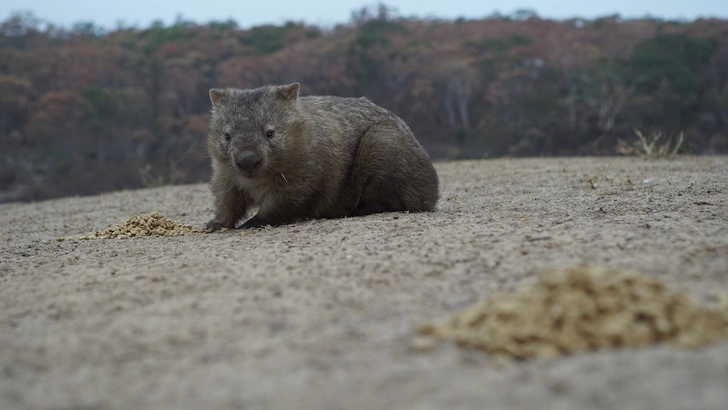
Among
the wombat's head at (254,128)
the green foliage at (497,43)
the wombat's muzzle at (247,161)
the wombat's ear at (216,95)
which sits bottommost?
the wombat's muzzle at (247,161)

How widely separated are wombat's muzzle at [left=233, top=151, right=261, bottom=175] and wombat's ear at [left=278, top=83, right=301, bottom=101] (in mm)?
644

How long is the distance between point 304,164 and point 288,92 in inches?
22.8

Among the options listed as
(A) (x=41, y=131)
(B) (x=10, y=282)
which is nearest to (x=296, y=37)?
(A) (x=41, y=131)

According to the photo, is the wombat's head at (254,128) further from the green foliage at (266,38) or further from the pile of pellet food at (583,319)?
the green foliage at (266,38)

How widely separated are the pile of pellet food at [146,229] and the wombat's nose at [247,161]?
74cm

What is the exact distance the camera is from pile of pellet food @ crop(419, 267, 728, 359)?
215 centimetres

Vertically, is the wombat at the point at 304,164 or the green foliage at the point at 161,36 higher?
the green foliage at the point at 161,36

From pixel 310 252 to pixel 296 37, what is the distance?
71.6ft

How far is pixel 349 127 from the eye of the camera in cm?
555

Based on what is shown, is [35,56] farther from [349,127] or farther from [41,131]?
[349,127]

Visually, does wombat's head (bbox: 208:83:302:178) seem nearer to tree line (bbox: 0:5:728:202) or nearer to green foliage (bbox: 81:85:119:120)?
tree line (bbox: 0:5:728:202)

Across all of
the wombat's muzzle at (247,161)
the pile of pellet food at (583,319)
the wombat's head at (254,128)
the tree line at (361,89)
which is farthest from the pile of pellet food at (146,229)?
the tree line at (361,89)

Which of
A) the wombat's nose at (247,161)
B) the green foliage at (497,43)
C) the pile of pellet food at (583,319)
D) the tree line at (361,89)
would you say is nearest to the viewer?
the pile of pellet food at (583,319)

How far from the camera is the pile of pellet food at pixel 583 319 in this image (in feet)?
7.07
